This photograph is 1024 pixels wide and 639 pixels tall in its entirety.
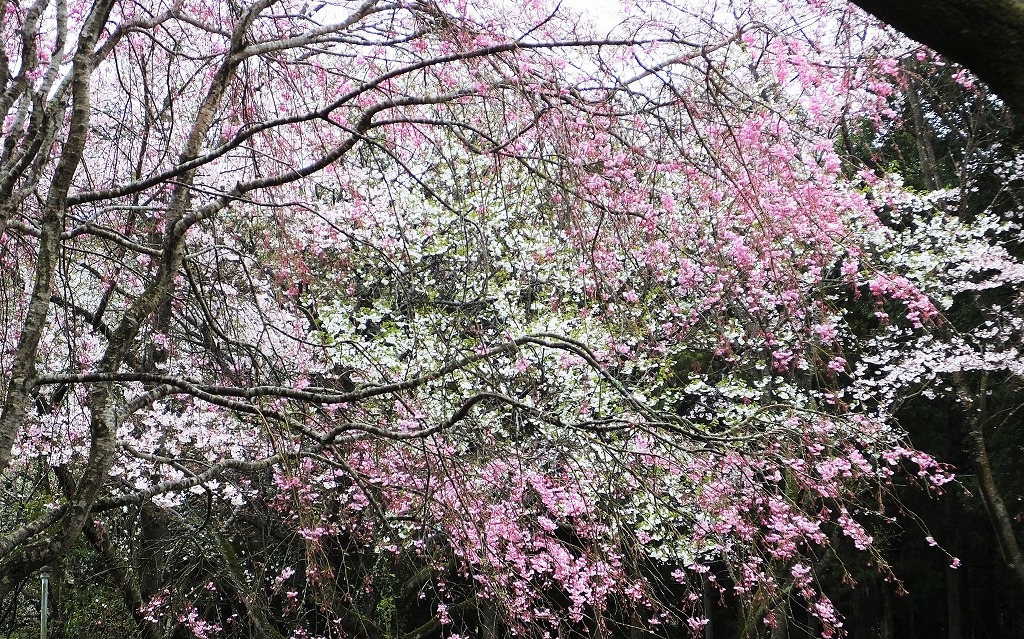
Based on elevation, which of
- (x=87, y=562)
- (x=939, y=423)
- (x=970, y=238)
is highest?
(x=970, y=238)

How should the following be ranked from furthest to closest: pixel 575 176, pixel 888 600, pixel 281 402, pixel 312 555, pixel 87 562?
pixel 888 600 → pixel 87 562 → pixel 281 402 → pixel 312 555 → pixel 575 176

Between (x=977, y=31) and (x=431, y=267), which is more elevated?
(x=431, y=267)

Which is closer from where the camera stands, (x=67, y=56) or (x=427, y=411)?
(x=67, y=56)

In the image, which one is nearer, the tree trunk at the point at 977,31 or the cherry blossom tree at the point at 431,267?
the tree trunk at the point at 977,31

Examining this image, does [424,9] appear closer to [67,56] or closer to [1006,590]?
[67,56]

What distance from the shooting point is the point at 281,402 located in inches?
171

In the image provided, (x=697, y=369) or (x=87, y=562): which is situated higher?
(x=697, y=369)

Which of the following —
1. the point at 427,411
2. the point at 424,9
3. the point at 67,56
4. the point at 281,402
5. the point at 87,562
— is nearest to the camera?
the point at 424,9

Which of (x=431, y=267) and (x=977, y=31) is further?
(x=431, y=267)

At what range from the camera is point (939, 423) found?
15.0 meters

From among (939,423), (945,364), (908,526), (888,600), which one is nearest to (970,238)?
(945,364)

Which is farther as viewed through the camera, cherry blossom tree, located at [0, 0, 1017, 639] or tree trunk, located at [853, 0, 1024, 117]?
cherry blossom tree, located at [0, 0, 1017, 639]

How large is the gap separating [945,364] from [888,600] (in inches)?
313

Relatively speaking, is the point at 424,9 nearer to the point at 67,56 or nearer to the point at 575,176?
the point at 575,176
